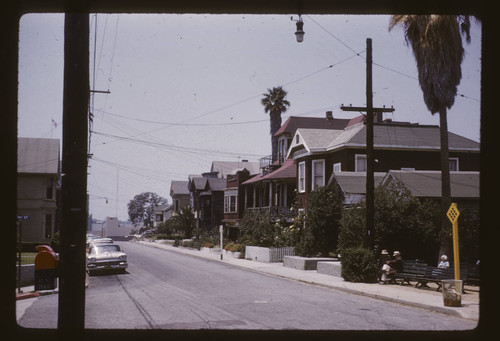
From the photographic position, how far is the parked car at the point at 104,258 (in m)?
25.8

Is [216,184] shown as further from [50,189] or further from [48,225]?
[48,225]

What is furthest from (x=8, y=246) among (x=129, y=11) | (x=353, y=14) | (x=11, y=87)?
(x=353, y=14)

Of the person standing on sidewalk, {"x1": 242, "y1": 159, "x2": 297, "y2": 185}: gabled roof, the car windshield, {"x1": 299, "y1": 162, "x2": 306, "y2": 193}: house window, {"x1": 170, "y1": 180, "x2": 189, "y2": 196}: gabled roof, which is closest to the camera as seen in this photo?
the person standing on sidewalk

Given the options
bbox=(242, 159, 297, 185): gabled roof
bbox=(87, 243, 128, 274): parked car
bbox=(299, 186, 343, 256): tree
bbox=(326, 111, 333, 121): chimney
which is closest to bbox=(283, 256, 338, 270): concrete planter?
bbox=(299, 186, 343, 256): tree

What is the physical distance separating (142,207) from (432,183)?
415 ft

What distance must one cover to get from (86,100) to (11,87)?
791 mm

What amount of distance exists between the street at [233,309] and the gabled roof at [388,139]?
1575 cm

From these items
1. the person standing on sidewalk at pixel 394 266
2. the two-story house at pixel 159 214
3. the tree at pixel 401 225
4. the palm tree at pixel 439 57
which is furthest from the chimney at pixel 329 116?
the two-story house at pixel 159 214

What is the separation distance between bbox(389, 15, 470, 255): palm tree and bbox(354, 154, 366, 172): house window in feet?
33.9

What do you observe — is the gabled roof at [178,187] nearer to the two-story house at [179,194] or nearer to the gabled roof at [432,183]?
the two-story house at [179,194]

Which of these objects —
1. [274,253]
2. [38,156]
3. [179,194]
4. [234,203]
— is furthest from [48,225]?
[179,194]

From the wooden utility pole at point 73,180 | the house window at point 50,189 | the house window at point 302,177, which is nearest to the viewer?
the wooden utility pole at point 73,180

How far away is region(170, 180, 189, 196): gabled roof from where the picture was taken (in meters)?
103

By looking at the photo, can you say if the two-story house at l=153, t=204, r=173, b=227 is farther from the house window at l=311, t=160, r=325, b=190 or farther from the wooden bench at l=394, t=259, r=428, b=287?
the wooden bench at l=394, t=259, r=428, b=287
